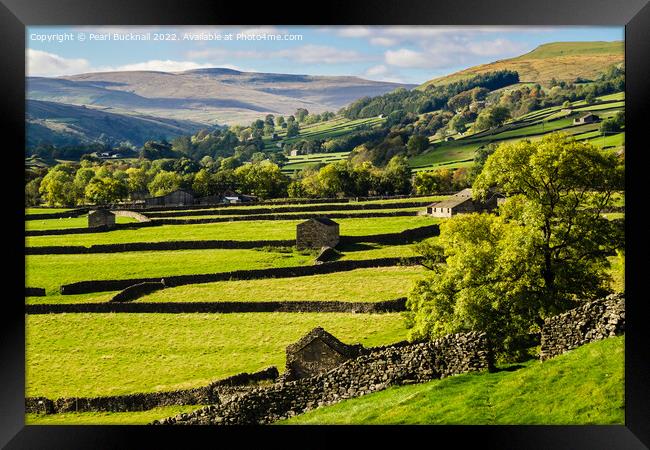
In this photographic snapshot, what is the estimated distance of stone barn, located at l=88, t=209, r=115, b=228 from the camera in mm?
18516

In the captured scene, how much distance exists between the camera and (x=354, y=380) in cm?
1155

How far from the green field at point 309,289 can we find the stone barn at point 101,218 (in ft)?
12.7

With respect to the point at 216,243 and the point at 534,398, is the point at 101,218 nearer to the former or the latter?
the point at 216,243

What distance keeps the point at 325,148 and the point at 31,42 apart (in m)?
7.14

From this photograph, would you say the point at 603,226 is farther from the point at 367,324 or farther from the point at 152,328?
the point at 152,328

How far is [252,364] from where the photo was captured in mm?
13031

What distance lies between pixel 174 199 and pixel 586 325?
1107cm

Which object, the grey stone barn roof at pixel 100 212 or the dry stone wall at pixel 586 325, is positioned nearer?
the dry stone wall at pixel 586 325

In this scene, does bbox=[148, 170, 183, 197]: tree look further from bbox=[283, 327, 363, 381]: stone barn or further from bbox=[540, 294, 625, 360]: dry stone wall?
bbox=[540, 294, 625, 360]: dry stone wall

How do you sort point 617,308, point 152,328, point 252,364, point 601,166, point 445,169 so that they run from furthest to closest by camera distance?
1. point 445,169
2. point 152,328
3. point 252,364
4. point 601,166
5. point 617,308

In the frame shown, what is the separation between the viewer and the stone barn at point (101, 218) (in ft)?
60.7

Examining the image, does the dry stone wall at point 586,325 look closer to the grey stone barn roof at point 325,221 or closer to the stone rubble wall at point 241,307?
the stone rubble wall at point 241,307

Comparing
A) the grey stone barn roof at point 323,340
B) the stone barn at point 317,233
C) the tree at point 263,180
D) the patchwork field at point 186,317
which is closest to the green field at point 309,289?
the patchwork field at point 186,317

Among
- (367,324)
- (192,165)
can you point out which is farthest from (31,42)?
(367,324)
